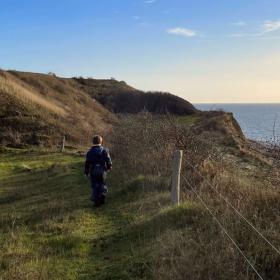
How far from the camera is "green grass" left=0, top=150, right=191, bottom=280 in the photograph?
7.93 metres

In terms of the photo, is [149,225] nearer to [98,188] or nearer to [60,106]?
[98,188]

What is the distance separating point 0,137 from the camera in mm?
35969

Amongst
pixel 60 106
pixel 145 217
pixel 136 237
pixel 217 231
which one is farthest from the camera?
pixel 60 106

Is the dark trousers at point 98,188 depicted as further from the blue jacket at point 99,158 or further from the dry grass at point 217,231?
the dry grass at point 217,231

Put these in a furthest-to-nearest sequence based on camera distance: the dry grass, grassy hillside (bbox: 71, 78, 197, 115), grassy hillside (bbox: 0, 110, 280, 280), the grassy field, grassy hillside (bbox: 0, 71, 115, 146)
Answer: grassy hillside (bbox: 71, 78, 197, 115) → grassy hillside (bbox: 0, 71, 115, 146) → grassy hillside (bbox: 0, 110, 280, 280) → the grassy field → the dry grass

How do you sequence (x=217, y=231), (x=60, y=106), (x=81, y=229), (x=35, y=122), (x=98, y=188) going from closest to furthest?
(x=217, y=231) → (x=81, y=229) → (x=98, y=188) → (x=35, y=122) → (x=60, y=106)

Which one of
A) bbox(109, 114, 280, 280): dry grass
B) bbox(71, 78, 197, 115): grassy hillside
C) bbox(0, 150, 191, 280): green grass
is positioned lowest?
bbox(0, 150, 191, 280): green grass

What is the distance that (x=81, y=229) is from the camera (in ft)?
34.7

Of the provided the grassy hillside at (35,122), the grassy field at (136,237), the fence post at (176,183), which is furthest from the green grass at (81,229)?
the grassy hillside at (35,122)

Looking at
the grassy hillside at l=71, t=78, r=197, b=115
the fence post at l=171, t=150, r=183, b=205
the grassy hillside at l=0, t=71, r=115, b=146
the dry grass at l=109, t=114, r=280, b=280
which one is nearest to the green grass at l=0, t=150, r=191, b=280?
the fence post at l=171, t=150, r=183, b=205

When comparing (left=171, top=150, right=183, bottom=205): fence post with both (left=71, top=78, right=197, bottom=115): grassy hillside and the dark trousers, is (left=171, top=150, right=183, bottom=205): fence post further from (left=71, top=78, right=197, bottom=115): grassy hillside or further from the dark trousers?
(left=71, top=78, right=197, bottom=115): grassy hillside

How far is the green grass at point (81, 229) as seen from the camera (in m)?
7.93

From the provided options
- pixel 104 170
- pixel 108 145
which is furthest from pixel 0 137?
pixel 104 170

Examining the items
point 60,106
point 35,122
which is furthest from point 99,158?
point 60,106
